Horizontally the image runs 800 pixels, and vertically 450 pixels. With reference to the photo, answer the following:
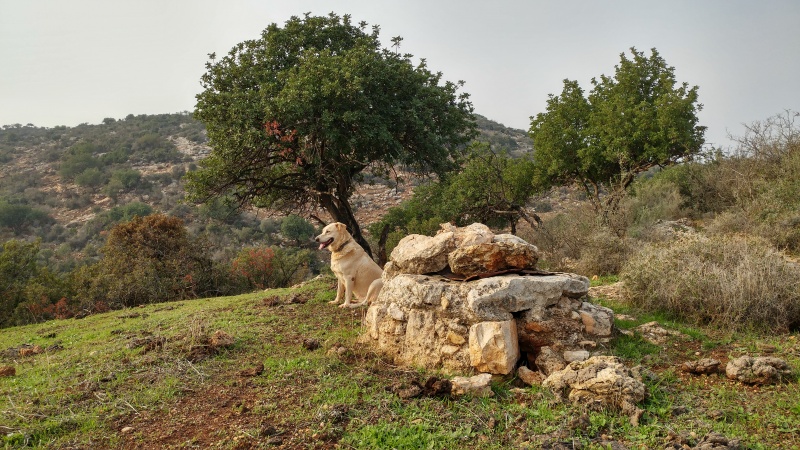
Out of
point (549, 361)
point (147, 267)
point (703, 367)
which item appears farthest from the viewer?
point (147, 267)

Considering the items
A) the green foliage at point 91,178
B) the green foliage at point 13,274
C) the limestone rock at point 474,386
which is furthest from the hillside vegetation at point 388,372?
the green foliage at point 91,178

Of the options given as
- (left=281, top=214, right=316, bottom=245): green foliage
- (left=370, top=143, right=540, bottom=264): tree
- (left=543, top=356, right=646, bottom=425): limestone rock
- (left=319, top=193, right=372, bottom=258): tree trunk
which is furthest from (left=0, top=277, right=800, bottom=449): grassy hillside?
(left=281, top=214, right=316, bottom=245): green foliage

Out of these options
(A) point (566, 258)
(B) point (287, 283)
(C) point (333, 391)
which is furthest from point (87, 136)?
(C) point (333, 391)

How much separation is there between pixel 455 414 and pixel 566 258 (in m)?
9.85

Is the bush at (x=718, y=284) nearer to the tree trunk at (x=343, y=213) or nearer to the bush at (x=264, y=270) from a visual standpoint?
the tree trunk at (x=343, y=213)

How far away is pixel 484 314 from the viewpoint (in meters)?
5.62

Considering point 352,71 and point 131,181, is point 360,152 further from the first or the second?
point 131,181

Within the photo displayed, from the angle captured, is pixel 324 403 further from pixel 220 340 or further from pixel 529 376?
pixel 220 340

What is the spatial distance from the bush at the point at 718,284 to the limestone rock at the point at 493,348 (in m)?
3.42

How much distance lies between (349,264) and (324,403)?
4321mm

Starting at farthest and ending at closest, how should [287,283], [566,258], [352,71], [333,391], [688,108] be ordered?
[287,283], [688,108], [566,258], [352,71], [333,391]

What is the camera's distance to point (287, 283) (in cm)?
1853

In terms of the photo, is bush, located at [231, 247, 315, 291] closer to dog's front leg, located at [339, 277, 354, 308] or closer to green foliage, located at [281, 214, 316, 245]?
green foliage, located at [281, 214, 316, 245]

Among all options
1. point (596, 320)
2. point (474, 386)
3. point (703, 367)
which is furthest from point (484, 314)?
point (703, 367)
